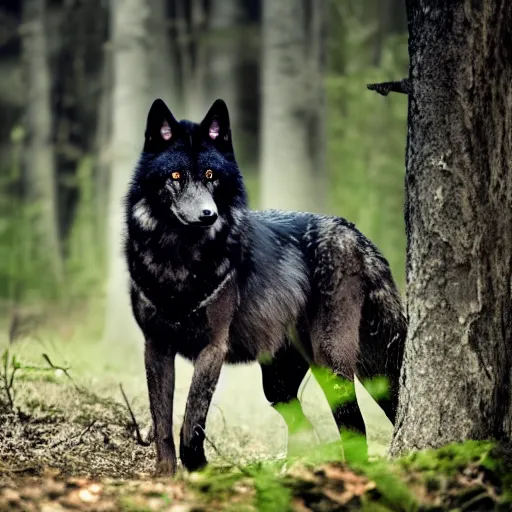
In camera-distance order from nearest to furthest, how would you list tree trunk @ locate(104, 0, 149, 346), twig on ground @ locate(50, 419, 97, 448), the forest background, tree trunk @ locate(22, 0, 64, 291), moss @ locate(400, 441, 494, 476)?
moss @ locate(400, 441, 494, 476) → twig on ground @ locate(50, 419, 97, 448) → the forest background → tree trunk @ locate(104, 0, 149, 346) → tree trunk @ locate(22, 0, 64, 291)

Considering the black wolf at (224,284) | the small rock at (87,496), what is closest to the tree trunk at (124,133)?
the black wolf at (224,284)

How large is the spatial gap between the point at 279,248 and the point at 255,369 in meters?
3.35

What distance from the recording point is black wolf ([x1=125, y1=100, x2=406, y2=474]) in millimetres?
4461

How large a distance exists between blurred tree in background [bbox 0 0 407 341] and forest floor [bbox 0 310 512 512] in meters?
2.97

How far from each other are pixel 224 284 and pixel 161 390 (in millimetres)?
685

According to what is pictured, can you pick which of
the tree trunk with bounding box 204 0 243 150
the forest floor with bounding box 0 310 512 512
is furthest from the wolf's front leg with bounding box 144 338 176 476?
the tree trunk with bounding box 204 0 243 150

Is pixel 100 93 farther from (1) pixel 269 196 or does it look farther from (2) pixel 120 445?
(2) pixel 120 445

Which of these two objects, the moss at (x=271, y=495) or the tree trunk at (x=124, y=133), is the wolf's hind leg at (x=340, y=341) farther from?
the tree trunk at (x=124, y=133)

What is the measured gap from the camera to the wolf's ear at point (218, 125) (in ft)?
14.8

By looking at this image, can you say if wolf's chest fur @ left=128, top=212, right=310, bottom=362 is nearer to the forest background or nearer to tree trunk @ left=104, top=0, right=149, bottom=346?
the forest background

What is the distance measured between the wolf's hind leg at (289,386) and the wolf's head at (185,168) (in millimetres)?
1211

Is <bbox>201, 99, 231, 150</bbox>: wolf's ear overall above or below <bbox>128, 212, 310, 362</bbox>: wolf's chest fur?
above

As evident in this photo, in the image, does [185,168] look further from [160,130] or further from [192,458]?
[192,458]

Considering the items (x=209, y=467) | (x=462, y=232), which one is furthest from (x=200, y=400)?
(x=462, y=232)
